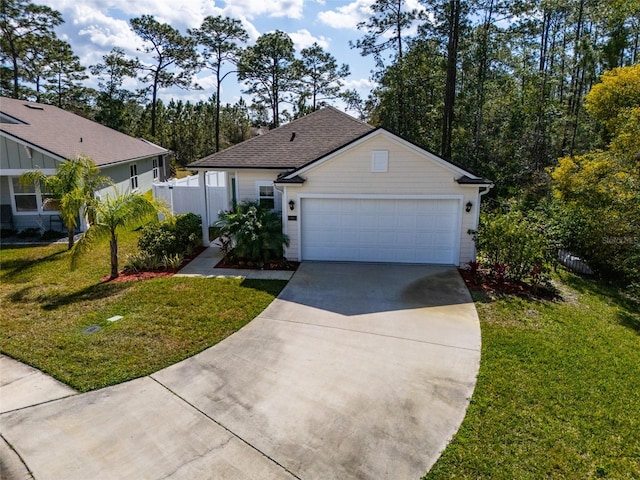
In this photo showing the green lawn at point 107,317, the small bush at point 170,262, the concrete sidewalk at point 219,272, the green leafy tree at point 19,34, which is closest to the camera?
the green lawn at point 107,317

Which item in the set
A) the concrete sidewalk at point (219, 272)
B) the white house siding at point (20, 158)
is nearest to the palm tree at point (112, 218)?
the concrete sidewalk at point (219, 272)

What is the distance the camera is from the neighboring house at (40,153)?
1498cm

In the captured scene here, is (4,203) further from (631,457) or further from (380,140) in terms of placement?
(631,457)

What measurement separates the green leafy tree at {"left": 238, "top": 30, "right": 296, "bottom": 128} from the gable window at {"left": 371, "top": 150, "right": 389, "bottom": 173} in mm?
29518

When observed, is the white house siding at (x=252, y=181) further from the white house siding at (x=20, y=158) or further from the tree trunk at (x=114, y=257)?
the white house siding at (x=20, y=158)

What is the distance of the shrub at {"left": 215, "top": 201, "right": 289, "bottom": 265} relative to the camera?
11.9 meters

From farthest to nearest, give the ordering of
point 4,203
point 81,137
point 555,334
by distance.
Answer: point 81,137 → point 4,203 → point 555,334

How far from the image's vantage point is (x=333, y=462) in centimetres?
465

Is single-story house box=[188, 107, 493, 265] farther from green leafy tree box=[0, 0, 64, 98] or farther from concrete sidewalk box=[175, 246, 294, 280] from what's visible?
green leafy tree box=[0, 0, 64, 98]

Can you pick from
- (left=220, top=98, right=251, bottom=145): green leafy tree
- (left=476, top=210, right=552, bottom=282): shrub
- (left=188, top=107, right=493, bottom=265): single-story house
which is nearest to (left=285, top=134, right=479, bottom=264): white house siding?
(left=188, top=107, right=493, bottom=265): single-story house

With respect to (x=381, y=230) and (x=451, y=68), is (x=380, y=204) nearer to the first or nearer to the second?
(x=381, y=230)

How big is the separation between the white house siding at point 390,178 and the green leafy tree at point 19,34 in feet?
99.6

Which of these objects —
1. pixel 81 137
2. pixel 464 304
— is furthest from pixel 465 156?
pixel 81 137

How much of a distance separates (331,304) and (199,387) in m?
3.91
